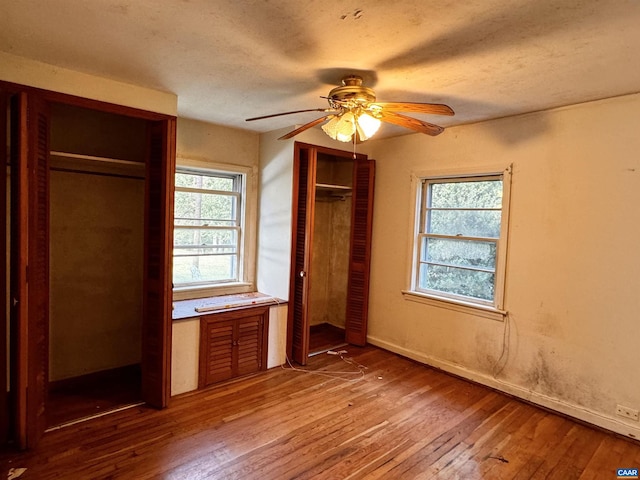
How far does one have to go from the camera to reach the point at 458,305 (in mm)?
3635

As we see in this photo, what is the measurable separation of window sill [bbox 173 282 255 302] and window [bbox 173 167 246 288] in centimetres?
7

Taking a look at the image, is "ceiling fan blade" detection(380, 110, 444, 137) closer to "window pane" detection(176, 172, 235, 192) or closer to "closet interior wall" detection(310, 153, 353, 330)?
"window pane" detection(176, 172, 235, 192)

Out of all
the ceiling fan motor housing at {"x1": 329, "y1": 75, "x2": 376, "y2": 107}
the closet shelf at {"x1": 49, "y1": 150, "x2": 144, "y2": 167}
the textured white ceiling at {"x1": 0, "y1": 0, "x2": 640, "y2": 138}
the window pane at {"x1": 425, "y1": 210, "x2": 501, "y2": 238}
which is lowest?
the window pane at {"x1": 425, "y1": 210, "x2": 501, "y2": 238}

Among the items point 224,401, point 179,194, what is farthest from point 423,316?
point 179,194

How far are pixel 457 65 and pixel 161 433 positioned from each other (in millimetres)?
3037

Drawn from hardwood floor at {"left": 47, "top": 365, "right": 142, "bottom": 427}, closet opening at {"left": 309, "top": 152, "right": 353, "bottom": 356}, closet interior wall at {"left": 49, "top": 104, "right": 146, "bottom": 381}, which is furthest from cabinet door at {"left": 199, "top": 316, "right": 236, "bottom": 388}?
Answer: closet opening at {"left": 309, "top": 152, "right": 353, "bottom": 356}

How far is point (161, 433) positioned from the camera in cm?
259

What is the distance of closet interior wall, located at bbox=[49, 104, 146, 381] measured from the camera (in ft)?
10.1

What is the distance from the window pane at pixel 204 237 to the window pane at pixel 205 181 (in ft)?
1.47

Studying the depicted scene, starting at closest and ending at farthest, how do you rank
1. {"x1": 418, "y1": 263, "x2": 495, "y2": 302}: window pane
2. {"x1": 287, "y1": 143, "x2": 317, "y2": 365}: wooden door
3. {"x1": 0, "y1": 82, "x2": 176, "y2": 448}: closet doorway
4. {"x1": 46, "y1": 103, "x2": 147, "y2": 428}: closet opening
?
{"x1": 0, "y1": 82, "x2": 176, "y2": 448}: closet doorway → {"x1": 46, "y1": 103, "x2": 147, "y2": 428}: closet opening → {"x1": 418, "y1": 263, "x2": 495, "y2": 302}: window pane → {"x1": 287, "y1": 143, "x2": 317, "y2": 365}: wooden door

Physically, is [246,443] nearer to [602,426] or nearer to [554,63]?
[602,426]

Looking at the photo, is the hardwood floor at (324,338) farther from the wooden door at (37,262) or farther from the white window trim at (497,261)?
the wooden door at (37,262)

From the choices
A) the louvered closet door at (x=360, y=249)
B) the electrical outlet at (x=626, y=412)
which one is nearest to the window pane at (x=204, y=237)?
the louvered closet door at (x=360, y=249)

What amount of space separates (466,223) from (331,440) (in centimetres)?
231
